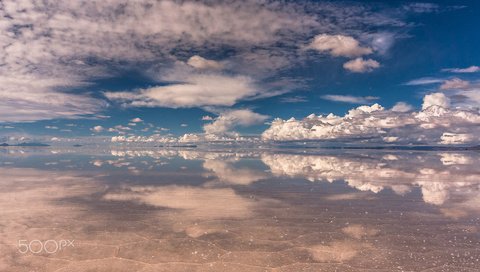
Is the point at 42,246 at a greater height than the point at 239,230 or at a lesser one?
lesser

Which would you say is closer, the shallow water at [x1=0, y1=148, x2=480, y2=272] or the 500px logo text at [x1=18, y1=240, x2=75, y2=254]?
the shallow water at [x1=0, y1=148, x2=480, y2=272]

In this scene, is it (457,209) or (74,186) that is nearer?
(457,209)

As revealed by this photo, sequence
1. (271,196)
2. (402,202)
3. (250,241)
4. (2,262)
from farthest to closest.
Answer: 1. (271,196)
2. (402,202)
3. (250,241)
4. (2,262)

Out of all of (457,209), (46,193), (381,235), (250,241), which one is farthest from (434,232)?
(46,193)

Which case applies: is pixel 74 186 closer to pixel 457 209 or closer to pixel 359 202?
pixel 359 202

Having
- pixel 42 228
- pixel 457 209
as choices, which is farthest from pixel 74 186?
pixel 457 209

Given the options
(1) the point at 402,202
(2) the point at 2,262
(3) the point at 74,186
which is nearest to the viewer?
(2) the point at 2,262

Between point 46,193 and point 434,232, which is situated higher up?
point 46,193

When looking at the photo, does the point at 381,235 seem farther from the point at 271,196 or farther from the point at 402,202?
the point at 271,196

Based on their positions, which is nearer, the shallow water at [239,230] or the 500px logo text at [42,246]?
the shallow water at [239,230]

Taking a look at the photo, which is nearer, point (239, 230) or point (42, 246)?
point (42, 246)
